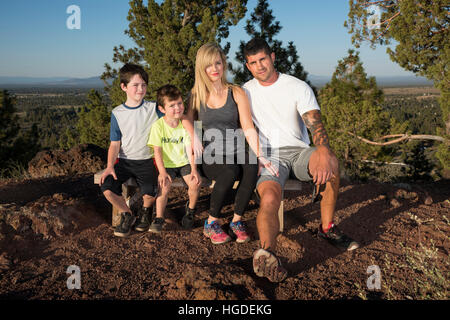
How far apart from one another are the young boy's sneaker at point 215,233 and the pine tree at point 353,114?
9.71 m

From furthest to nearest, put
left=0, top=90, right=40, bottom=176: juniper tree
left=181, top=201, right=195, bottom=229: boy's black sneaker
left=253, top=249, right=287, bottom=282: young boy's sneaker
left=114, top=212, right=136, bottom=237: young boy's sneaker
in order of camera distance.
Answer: left=0, top=90, right=40, bottom=176: juniper tree → left=181, top=201, right=195, bottom=229: boy's black sneaker → left=114, top=212, right=136, bottom=237: young boy's sneaker → left=253, top=249, right=287, bottom=282: young boy's sneaker

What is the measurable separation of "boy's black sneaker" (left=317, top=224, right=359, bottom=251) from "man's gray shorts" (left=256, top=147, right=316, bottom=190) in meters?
0.47

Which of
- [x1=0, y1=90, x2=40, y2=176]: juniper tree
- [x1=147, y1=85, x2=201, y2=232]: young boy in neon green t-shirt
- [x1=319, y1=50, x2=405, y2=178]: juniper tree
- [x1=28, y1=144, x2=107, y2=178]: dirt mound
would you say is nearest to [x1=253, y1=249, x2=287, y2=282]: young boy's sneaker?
[x1=147, y1=85, x2=201, y2=232]: young boy in neon green t-shirt

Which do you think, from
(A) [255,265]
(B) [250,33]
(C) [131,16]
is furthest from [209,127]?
(C) [131,16]

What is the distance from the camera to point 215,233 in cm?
277

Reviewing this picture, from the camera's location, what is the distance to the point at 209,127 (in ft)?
9.61

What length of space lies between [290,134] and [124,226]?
163 centimetres

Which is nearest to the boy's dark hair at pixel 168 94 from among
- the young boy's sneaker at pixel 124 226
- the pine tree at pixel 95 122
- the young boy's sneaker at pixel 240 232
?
the young boy's sneaker at pixel 124 226

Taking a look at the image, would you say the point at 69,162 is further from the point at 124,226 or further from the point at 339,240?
the point at 339,240

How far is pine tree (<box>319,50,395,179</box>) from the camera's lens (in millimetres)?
11664

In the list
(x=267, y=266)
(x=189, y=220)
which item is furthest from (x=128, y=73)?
(x=267, y=266)

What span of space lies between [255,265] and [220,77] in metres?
1.57

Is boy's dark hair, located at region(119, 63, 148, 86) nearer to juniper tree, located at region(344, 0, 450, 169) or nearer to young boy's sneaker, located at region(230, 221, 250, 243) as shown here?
young boy's sneaker, located at region(230, 221, 250, 243)
